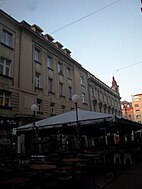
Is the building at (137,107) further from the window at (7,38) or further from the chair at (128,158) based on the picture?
the window at (7,38)

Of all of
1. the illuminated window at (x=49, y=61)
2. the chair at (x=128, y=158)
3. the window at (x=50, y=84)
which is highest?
the illuminated window at (x=49, y=61)

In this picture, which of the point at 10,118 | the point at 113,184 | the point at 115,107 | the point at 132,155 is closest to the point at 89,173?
the point at 113,184

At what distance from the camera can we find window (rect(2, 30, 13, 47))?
16.3 meters

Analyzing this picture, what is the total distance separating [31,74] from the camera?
18.2 meters

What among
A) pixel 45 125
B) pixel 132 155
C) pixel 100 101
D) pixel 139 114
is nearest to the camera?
pixel 45 125

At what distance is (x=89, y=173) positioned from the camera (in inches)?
350

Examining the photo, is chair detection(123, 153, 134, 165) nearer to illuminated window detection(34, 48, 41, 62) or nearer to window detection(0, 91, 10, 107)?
window detection(0, 91, 10, 107)

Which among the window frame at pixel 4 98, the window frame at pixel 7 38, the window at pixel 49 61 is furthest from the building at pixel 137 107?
the window frame at pixel 4 98

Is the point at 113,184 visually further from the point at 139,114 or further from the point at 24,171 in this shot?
the point at 139,114

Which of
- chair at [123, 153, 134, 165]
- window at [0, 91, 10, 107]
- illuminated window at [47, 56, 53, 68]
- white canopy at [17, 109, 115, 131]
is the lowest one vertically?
chair at [123, 153, 134, 165]

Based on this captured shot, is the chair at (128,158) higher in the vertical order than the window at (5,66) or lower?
lower

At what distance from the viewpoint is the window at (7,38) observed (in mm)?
16330

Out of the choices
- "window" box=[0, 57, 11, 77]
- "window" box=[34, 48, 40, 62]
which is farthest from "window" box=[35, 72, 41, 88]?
"window" box=[0, 57, 11, 77]

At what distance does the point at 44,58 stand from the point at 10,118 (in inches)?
336
